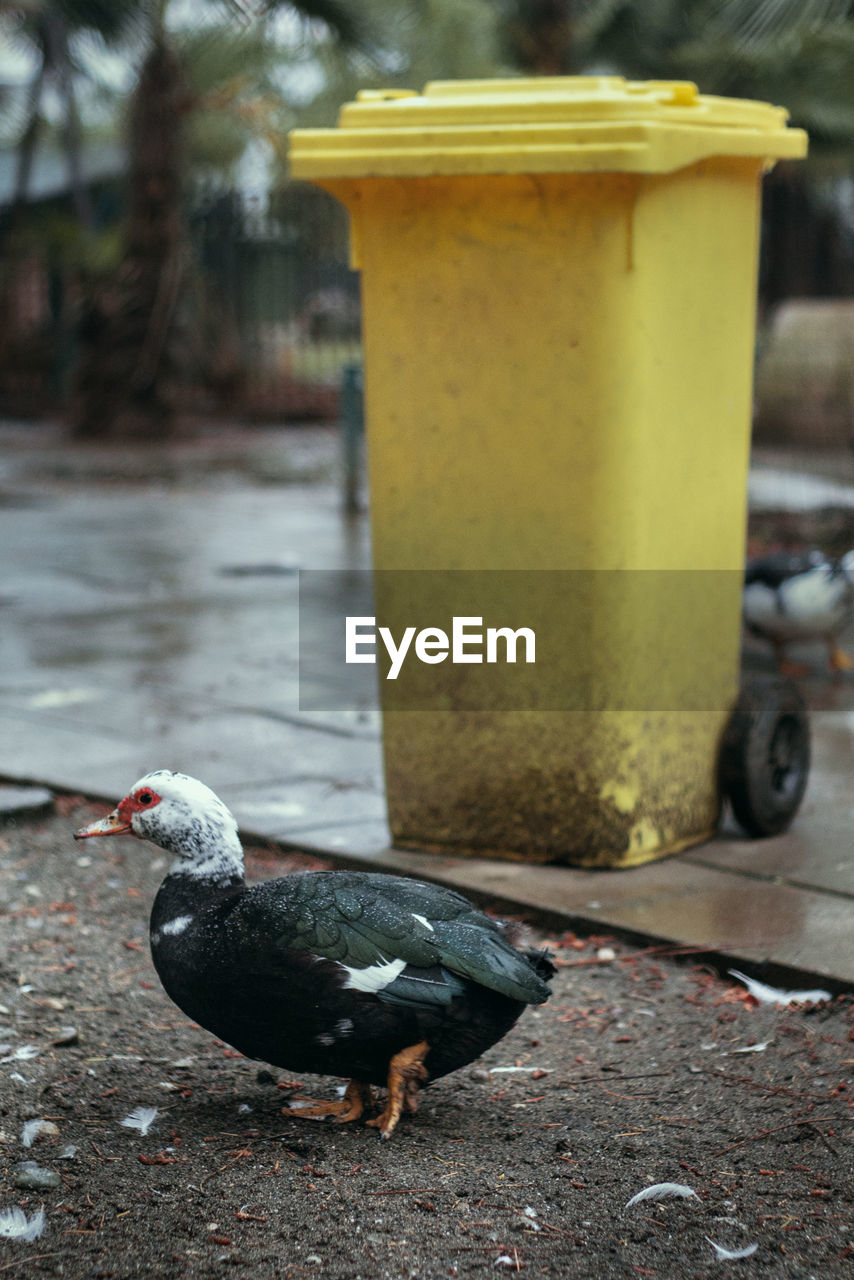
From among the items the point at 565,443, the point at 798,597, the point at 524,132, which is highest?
the point at 524,132

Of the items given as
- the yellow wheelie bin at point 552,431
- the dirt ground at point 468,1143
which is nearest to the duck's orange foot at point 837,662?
the yellow wheelie bin at point 552,431

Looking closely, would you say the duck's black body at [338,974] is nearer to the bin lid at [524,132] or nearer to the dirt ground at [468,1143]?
the dirt ground at [468,1143]

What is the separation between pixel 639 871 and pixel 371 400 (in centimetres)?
149

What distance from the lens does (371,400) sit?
13.9 ft

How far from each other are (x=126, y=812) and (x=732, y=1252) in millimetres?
1382

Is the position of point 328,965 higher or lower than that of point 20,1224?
higher

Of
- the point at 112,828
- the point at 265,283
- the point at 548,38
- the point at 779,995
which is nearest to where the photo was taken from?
the point at 112,828

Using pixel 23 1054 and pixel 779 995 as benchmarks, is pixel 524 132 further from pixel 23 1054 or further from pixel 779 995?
pixel 23 1054

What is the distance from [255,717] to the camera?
5.91 metres

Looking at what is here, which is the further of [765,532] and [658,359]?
[765,532]

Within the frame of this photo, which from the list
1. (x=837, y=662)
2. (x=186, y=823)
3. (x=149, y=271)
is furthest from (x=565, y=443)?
(x=149, y=271)

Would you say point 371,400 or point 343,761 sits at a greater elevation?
point 371,400

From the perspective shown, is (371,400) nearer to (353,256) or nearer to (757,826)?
(353,256)

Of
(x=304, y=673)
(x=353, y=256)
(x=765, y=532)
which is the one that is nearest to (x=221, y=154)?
(x=765, y=532)
